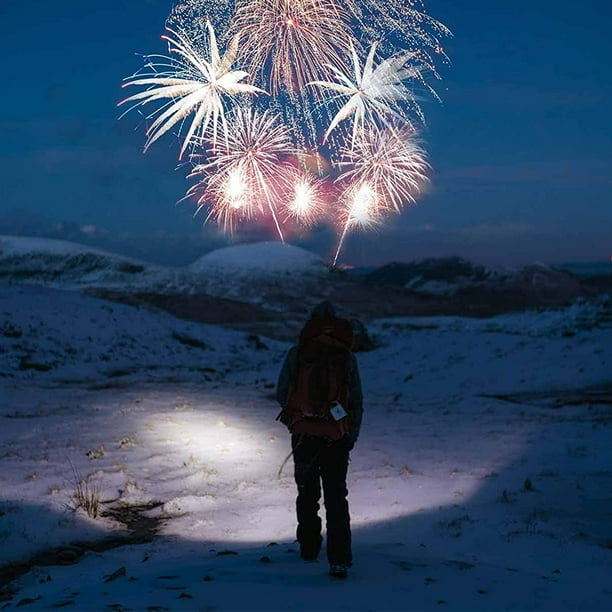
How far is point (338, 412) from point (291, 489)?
354cm

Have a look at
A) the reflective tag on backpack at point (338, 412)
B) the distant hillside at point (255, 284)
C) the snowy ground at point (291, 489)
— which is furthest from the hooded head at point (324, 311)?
the distant hillside at point (255, 284)

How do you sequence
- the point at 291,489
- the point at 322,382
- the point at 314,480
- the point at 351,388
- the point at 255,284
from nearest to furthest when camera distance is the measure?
the point at 322,382
the point at 314,480
the point at 351,388
the point at 291,489
the point at 255,284

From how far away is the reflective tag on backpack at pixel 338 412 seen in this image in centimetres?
483

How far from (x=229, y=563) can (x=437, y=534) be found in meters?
2.49

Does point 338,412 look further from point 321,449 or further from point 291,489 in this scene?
point 291,489

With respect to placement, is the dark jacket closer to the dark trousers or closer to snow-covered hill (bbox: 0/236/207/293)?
the dark trousers

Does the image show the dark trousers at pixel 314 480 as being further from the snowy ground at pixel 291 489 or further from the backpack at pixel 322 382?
the snowy ground at pixel 291 489

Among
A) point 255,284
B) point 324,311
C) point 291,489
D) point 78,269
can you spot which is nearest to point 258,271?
point 255,284

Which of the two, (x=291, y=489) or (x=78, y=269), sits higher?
(x=78, y=269)

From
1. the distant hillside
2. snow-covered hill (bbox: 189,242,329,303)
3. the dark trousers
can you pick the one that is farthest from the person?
snow-covered hill (bbox: 189,242,329,303)

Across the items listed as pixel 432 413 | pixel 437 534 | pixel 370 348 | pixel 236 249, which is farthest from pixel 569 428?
pixel 236 249

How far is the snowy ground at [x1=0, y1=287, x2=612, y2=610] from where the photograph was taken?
171 inches

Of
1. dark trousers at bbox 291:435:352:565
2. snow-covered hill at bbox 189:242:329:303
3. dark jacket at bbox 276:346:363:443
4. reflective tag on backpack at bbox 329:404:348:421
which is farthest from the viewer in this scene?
snow-covered hill at bbox 189:242:329:303

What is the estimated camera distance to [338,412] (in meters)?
4.86
